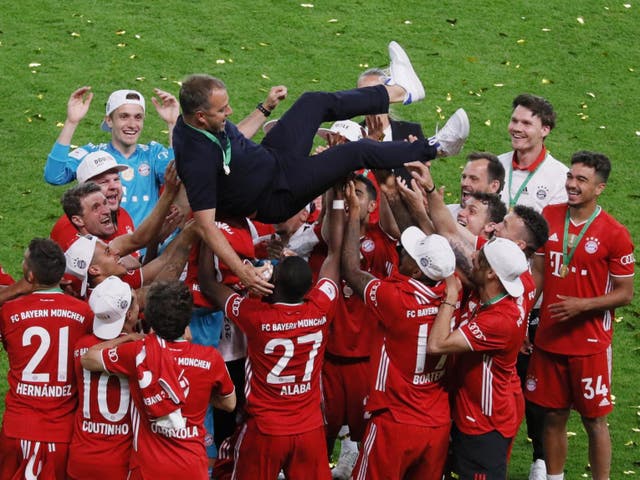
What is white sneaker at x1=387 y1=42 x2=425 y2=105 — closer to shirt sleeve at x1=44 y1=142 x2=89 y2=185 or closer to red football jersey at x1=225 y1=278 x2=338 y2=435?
red football jersey at x1=225 y1=278 x2=338 y2=435

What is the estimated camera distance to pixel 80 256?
647cm

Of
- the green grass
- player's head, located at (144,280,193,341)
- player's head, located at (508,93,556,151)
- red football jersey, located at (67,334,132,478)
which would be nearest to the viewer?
player's head, located at (144,280,193,341)

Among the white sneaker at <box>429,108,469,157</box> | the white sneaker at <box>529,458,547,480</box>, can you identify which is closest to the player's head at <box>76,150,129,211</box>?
the white sneaker at <box>429,108,469,157</box>

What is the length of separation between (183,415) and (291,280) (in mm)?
935

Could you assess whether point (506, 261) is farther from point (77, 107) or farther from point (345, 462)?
point (77, 107)

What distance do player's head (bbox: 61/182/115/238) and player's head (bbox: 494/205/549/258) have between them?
241 cm

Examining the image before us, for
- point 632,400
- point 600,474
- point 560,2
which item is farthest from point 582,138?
point 600,474

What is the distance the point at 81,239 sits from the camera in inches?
256

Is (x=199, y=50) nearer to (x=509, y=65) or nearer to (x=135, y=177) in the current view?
(x=509, y=65)

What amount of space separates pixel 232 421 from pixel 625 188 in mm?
6226

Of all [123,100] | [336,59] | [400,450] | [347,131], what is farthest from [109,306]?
[336,59]

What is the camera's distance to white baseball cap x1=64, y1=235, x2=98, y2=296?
6461 mm

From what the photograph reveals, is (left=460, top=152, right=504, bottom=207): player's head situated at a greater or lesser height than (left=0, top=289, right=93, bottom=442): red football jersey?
greater

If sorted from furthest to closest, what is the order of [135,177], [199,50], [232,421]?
1. [199,50]
2. [135,177]
3. [232,421]
